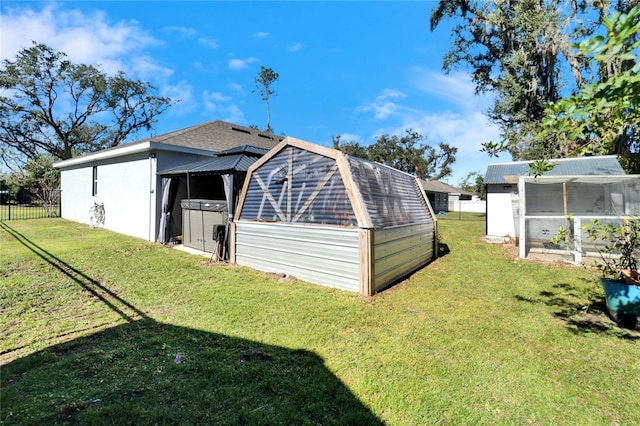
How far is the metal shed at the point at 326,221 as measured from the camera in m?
5.00

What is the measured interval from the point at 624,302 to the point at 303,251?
4.79 metres

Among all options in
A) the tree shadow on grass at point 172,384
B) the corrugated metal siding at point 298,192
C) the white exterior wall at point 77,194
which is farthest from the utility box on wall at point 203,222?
the white exterior wall at point 77,194

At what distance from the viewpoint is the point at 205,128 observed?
531 inches

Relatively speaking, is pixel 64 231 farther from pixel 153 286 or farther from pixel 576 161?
pixel 576 161

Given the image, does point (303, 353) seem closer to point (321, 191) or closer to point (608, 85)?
point (321, 191)

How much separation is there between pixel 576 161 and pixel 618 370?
11627mm

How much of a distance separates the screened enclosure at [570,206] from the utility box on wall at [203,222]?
28.6 feet

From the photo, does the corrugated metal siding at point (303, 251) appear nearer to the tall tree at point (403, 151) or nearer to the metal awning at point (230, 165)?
the metal awning at point (230, 165)

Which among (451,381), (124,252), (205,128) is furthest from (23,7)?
(451,381)

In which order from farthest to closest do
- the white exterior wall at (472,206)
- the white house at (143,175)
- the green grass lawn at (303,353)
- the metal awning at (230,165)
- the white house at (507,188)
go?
1. the white exterior wall at (472,206)
2. the white house at (507,188)
3. the white house at (143,175)
4. the metal awning at (230,165)
5. the green grass lawn at (303,353)

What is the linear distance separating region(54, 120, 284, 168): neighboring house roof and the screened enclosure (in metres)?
9.46

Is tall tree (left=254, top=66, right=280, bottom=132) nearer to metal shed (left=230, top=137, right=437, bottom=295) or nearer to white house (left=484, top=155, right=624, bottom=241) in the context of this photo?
white house (left=484, top=155, right=624, bottom=241)

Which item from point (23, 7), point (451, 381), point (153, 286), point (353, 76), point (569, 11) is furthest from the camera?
point (353, 76)

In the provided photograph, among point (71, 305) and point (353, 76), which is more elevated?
point (353, 76)
